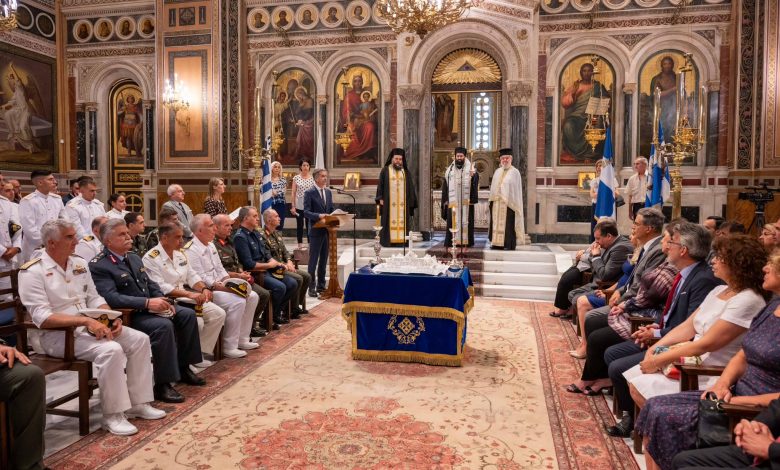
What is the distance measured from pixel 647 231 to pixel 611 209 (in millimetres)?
5194

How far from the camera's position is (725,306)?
2.99 m

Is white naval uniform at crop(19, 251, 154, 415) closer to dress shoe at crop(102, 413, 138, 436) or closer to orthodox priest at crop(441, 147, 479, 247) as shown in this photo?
dress shoe at crop(102, 413, 138, 436)

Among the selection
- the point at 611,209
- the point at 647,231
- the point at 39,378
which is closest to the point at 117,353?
the point at 39,378

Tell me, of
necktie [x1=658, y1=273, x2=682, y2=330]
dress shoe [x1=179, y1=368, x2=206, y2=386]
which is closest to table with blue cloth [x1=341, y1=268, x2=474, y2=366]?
dress shoe [x1=179, y1=368, x2=206, y2=386]

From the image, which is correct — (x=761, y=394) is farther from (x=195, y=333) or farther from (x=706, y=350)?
(x=195, y=333)

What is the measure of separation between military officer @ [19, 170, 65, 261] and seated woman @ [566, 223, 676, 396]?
259 inches

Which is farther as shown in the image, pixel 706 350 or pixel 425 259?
pixel 425 259

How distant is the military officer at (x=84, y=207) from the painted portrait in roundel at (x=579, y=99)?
28.5 ft

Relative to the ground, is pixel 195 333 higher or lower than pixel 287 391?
higher

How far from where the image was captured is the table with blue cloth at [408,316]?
5129mm

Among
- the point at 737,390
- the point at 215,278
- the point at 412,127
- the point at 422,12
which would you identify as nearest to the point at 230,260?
the point at 215,278

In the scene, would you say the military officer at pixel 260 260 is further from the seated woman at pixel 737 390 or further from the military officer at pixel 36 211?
the seated woman at pixel 737 390

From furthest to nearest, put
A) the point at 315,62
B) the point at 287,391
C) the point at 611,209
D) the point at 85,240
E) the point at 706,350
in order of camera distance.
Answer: the point at 315,62 → the point at 611,209 → the point at 85,240 → the point at 287,391 → the point at 706,350

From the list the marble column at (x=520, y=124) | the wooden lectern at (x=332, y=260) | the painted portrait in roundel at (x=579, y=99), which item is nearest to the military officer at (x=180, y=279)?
the wooden lectern at (x=332, y=260)
